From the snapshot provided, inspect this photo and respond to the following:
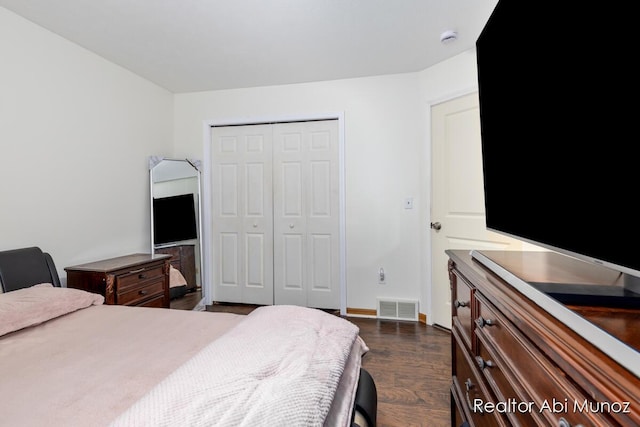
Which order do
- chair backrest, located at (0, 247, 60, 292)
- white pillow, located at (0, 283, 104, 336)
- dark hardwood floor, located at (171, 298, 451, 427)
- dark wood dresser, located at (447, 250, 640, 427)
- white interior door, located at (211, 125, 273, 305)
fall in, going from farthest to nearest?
white interior door, located at (211, 125, 273, 305) → chair backrest, located at (0, 247, 60, 292) → dark hardwood floor, located at (171, 298, 451, 427) → white pillow, located at (0, 283, 104, 336) → dark wood dresser, located at (447, 250, 640, 427)

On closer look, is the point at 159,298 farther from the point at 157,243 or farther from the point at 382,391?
the point at 382,391

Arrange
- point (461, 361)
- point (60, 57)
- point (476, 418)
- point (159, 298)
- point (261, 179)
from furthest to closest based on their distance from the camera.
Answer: point (261, 179) → point (159, 298) → point (60, 57) → point (461, 361) → point (476, 418)

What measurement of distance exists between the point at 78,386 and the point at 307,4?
2.25 metres

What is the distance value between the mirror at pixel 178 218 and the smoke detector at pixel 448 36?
107 inches

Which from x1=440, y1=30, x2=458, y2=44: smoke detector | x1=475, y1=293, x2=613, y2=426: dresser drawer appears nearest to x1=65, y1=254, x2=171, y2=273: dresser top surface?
x1=475, y1=293, x2=613, y2=426: dresser drawer

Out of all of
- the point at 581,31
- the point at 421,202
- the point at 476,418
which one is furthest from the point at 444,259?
the point at 581,31

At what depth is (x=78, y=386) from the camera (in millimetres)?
965

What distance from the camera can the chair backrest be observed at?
6.01 ft

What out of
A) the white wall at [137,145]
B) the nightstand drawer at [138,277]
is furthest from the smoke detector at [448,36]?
the nightstand drawer at [138,277]

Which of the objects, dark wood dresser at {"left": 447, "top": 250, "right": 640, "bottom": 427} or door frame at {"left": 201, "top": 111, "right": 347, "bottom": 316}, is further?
door frame at {"left": 201, "top": 111, "right": 347, "bottom": 316}

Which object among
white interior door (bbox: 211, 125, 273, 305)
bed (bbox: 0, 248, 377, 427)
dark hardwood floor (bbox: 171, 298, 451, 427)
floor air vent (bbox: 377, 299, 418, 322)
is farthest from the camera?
white interior door (bbox: 211, 125, 273, 305)

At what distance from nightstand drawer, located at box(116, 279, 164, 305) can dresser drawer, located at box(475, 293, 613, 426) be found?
2401 millimetres

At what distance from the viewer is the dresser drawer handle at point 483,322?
93cm

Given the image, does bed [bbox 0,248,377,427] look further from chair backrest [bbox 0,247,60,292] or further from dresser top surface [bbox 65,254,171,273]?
dresser top surface [bbox 65,254,171,273]
